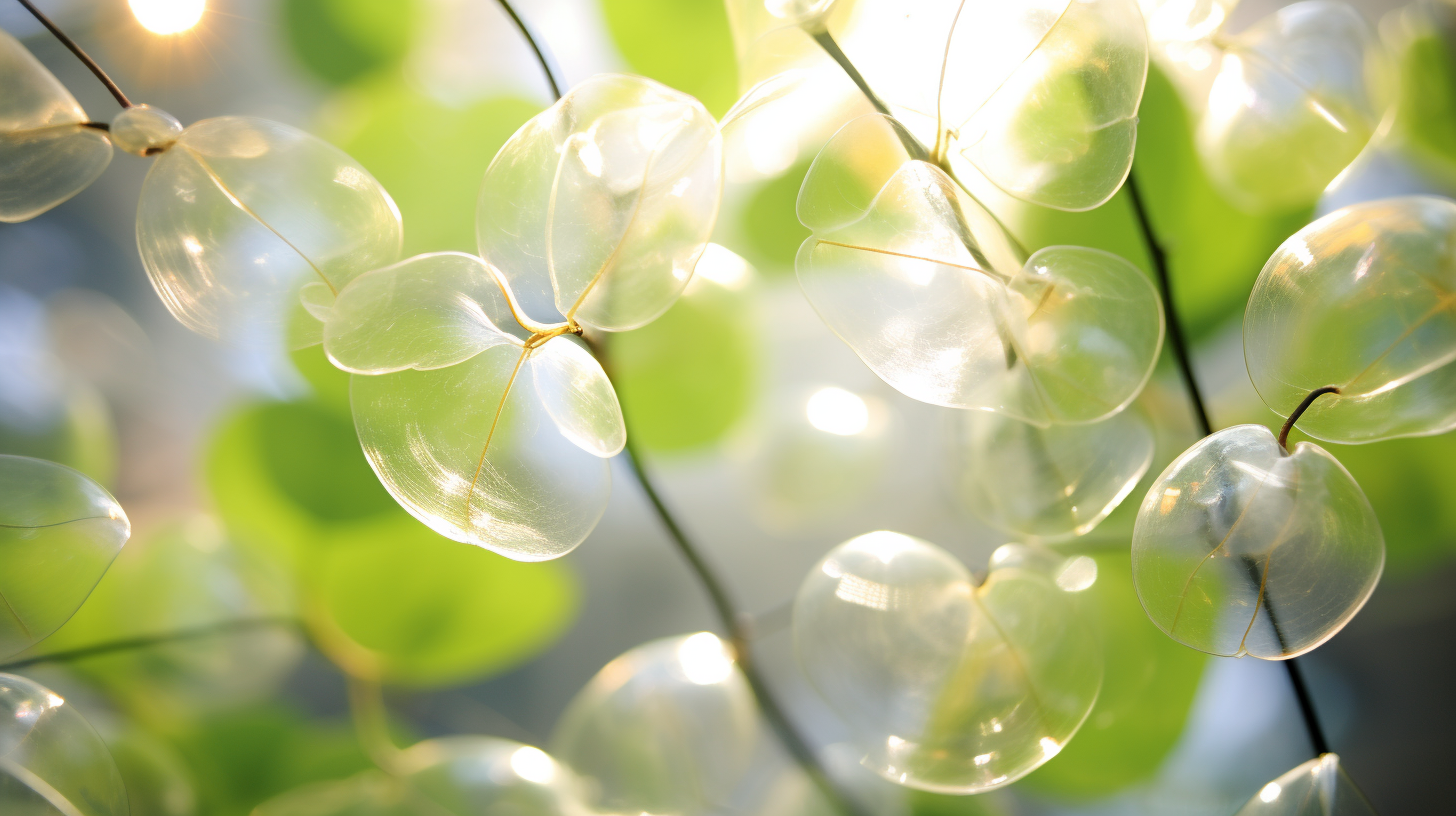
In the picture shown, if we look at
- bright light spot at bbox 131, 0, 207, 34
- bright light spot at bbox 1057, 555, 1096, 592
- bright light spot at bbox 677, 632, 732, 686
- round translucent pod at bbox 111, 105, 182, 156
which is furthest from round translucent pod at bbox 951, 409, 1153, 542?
bright light spot at bbox 131, 0, 207, 34

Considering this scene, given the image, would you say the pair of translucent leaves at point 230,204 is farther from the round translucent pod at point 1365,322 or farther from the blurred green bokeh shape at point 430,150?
the round translucent pod at point 1365,322

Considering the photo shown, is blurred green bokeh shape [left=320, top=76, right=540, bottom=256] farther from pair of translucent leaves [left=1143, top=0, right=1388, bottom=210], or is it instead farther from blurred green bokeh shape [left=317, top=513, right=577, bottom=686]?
pair of translucent leaves [left=1143, top=0, right=1388, bottom=210]

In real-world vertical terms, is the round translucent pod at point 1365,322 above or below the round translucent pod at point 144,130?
below

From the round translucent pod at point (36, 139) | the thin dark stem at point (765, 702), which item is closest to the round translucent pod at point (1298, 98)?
the thin dark stem at point (765, 702)

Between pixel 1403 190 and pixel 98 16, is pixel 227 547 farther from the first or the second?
pixel 1403 190

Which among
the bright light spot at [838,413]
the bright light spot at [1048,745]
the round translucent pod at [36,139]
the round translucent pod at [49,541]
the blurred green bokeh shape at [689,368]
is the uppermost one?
the round translucent pod at [36,139]

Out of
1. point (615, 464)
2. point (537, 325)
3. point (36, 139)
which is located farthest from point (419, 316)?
point (615, 464)

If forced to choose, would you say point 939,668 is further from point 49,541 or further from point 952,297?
point 49,541
